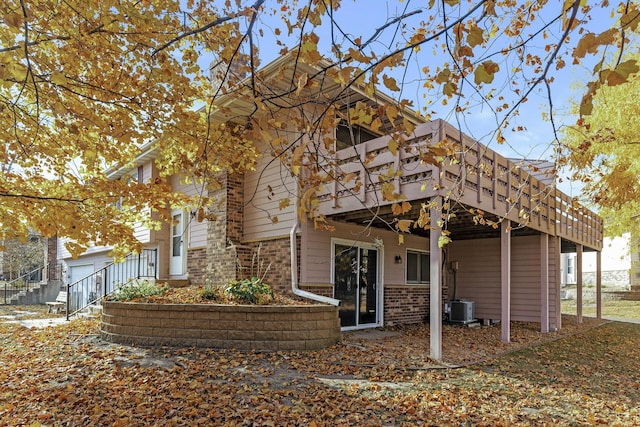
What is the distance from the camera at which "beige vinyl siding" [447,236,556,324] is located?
12.8m

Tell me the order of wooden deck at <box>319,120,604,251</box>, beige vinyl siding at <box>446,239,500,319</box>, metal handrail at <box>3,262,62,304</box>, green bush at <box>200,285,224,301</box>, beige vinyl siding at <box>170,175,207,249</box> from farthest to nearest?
metal handrail at <box>3,262,62,304</box>
beige vinyl siding at <box>446,239,500,319</box>
beige vinyl siding at <box>170,175,207,249</box>
green bush at <box>200,285,224,301</box>
wooden deck at <box>319,120,604,251</box>

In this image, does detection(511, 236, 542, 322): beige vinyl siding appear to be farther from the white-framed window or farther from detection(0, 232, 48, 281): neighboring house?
detection(0, 232, 48, 281): neighboring house

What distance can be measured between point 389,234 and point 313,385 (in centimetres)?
655

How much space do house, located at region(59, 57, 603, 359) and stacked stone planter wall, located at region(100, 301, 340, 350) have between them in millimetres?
1327

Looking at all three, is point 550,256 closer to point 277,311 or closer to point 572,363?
point 572,363

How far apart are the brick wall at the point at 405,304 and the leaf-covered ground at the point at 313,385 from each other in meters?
2.69

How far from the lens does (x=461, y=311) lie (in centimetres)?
1252

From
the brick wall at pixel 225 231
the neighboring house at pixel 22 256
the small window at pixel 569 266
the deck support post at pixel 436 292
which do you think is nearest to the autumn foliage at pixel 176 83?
the deck support post at pixel 436 292

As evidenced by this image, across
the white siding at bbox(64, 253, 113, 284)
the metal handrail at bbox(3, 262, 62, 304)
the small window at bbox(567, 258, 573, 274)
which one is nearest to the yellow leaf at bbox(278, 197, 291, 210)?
the white siding at bbox(64, 253, 113, 284)

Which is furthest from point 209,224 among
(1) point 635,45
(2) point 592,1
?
(1) point 635,45

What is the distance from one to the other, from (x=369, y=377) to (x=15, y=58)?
5.55 m

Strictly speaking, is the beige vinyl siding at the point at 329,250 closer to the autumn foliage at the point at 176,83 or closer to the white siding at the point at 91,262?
the autumn foliage at the point at 176,83

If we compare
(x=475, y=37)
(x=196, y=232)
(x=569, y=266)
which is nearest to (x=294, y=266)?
(x=196, y=232)

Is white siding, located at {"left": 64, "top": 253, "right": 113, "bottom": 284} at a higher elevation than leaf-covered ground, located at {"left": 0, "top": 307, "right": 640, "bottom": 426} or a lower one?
higher
